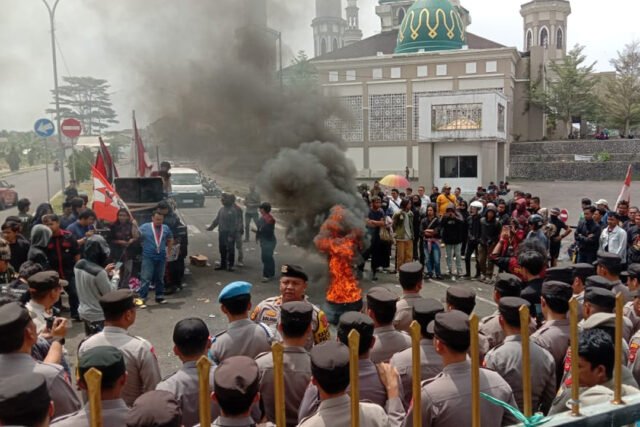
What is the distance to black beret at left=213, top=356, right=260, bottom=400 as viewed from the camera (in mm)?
2252

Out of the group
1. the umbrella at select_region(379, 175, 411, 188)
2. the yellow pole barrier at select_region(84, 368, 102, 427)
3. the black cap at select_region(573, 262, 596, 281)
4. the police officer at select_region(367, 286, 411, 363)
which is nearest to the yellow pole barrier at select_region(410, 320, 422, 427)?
the yellow pole barrier at select_region(84, 368, 102, 427)

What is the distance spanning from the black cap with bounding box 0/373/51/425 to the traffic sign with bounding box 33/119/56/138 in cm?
1286

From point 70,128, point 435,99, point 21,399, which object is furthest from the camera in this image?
point 435,99

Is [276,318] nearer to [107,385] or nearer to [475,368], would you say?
[107,385]

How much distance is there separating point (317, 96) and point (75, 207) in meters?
8.48

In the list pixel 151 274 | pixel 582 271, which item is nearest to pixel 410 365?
pixel 582 271

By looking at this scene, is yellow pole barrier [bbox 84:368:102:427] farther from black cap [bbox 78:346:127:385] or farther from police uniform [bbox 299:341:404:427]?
police uniform [bbox 299:341:404:427]

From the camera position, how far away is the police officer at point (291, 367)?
3.16 m

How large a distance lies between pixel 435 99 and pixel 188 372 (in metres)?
26.9

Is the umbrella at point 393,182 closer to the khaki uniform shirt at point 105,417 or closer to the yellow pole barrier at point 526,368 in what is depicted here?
the yellow pole barrier at point 526,368

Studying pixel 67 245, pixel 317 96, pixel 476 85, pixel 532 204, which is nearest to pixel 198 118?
pixel 317 96

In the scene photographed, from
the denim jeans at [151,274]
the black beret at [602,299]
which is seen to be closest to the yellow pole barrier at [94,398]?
the black beret at [602,299]

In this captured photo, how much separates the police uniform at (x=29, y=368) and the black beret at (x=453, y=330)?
6.76 ft

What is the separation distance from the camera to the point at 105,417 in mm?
2387
